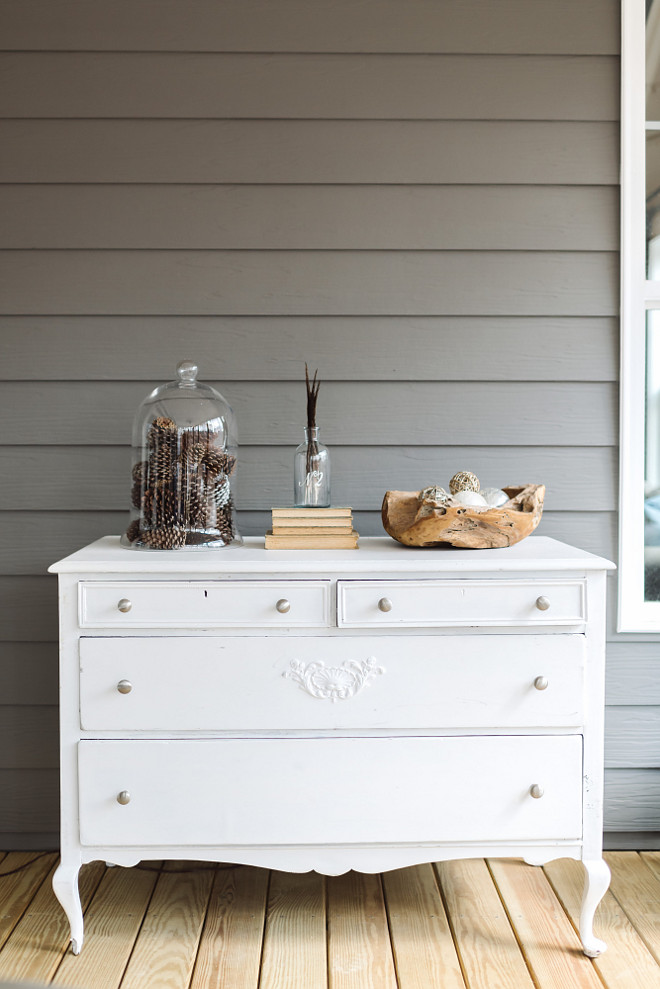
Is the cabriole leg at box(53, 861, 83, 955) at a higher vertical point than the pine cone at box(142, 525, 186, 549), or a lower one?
lower

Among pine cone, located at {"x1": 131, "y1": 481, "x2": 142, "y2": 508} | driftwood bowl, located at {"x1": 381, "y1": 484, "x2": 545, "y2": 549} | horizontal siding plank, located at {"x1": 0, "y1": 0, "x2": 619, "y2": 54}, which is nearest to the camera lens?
driftwood bowl, located at {"x1": 381, "y1": 484, "x2": 545, "y2": 549}

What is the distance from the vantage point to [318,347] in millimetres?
2184

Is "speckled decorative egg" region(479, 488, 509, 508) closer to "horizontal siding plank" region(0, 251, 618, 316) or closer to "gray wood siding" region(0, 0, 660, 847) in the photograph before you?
"gray wood siding" region(0, 0, 660, 847)

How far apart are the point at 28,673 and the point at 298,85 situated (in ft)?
5.84

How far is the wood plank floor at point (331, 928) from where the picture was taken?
1.66 metres

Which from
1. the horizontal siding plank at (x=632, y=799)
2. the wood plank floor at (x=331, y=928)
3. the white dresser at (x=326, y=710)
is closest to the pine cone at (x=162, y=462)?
the white dresser at (x=326, y=710)

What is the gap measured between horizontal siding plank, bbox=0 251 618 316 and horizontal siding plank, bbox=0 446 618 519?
39cm

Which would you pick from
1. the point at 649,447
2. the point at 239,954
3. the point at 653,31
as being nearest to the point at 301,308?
the point at 649,447

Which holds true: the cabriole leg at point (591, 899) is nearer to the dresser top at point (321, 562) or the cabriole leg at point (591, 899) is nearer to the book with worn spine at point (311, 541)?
the dresser top at point (321, 562)

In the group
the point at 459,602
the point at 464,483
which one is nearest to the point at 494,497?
the point at 464,483

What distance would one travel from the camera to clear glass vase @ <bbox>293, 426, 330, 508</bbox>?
78.2 inches

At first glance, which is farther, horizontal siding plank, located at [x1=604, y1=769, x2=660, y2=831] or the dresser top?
horizontal siding plank, located at [x1=604, y1=769, x2=660, y2=831]

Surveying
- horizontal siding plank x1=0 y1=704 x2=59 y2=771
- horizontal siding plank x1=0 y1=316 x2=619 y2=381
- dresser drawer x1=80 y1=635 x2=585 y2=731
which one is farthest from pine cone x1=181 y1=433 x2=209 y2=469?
horizontal siding plank x1=0 y1=704 x2=59 y2=771

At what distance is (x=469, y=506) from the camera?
1847mm
